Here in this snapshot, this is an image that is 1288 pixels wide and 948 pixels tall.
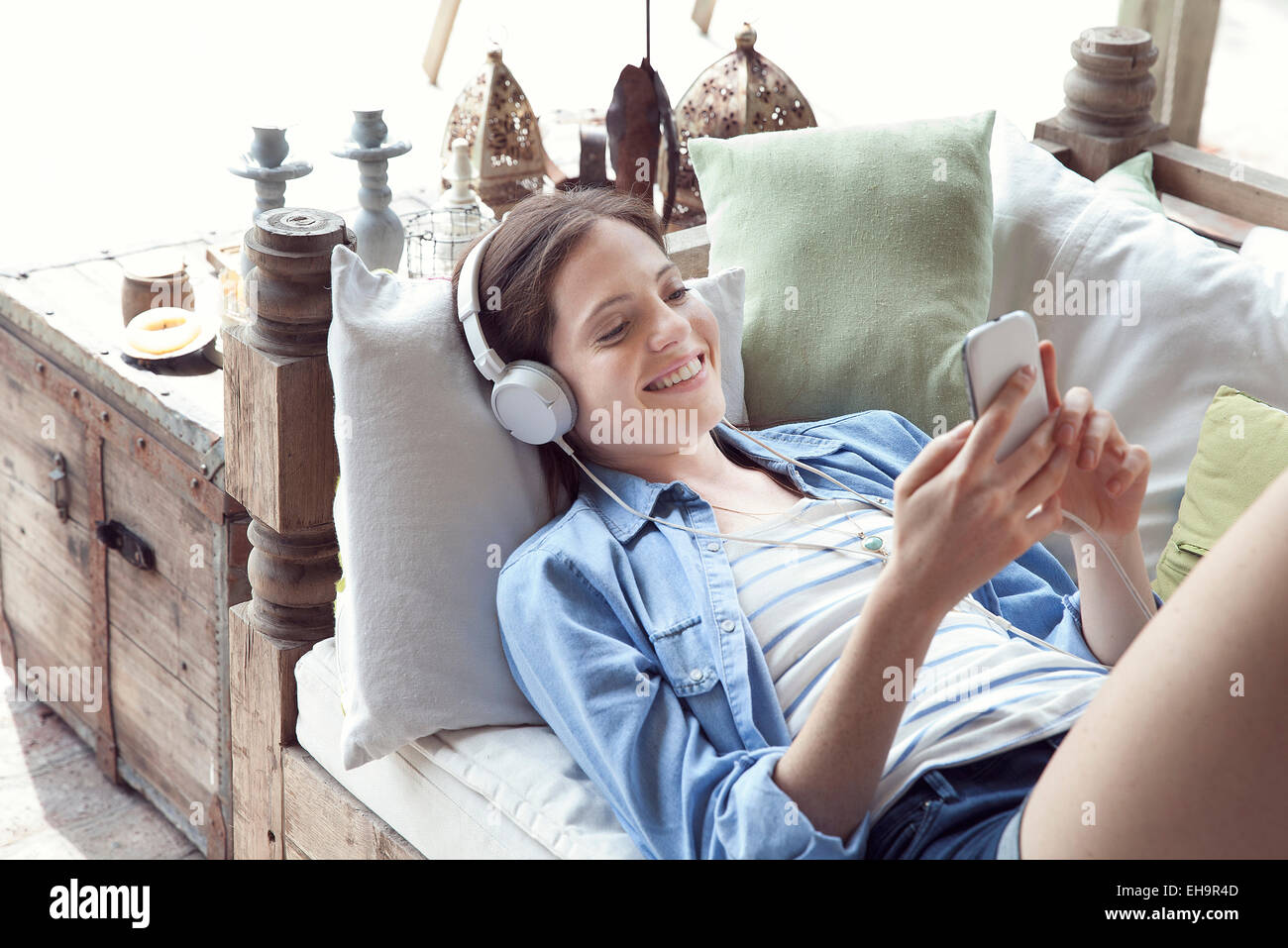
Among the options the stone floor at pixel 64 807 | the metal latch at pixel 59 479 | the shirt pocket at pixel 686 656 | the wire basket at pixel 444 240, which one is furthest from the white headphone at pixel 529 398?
the stone floor at pixel 64 807

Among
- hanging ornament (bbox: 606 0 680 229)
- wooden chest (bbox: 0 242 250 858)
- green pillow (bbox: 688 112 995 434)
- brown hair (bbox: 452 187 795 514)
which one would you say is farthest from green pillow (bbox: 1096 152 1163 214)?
wooden chest (bbox: 0 242 250 858)

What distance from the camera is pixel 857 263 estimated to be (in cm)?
170

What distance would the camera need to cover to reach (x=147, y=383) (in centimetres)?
184

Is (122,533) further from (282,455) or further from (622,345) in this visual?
(622,345)

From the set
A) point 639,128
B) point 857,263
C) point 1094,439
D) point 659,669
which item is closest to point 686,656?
point 659,669

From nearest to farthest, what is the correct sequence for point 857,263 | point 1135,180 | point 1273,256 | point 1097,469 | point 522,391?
point 1097,469 → point 522,391 → point 857,263 → point 1273,256 → point 1135,180

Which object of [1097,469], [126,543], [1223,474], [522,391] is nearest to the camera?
[1097,469]

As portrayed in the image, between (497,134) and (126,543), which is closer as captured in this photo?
(126,543)

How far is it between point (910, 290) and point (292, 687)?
865 mm

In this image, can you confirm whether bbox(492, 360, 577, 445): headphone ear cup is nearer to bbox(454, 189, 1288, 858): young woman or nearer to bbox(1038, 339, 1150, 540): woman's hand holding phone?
bbox(454, 189, 1288, 858): young woman

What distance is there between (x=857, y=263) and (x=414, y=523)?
0.70 m

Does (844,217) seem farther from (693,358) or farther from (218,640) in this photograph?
(218,640)

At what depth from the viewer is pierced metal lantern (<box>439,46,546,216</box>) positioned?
7.20 feet
